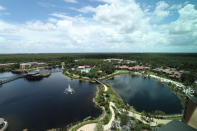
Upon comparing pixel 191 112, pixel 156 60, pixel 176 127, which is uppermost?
pixel 191 112

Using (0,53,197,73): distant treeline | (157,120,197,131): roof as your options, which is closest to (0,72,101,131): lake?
(157,120,197,131): roof

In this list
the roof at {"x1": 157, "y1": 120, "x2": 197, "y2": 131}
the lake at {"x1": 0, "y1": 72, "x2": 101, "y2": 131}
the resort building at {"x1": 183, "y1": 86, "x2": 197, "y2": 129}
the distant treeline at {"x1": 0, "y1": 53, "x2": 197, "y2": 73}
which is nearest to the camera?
the roof at {"x1": 157, "y1": 120, "x2": 197, "y2": 131}

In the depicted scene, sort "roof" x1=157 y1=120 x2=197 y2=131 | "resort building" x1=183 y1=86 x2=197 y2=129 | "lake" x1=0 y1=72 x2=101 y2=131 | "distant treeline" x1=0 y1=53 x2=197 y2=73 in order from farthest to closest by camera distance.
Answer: "distant treeline" x1=0 y1=53 x2=197 y2=73, "lake" x1=0 y1=72 x2=101 y2=131, "resort building" x1=183 y1=86 x2=197 y2=129, "roof" x1=157 y1=120 x2=197 y2=131

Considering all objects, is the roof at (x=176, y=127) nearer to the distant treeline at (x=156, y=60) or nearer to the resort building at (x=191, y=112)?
the resort building at (x=191, y=112)

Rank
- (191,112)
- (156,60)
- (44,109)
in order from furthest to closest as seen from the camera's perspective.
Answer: (156,60) < (44,109) < (191,112)

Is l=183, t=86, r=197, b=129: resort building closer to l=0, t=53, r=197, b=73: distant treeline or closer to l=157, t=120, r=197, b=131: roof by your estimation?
l=157, t=120, r=197, b=131: roof

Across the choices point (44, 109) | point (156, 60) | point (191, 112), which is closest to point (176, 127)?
point (191, 112)

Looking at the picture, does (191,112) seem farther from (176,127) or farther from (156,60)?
(156,60)

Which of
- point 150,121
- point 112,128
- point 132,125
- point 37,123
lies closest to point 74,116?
point 37,123

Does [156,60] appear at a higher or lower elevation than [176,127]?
higher

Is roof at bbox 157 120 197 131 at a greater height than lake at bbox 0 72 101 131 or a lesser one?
greater

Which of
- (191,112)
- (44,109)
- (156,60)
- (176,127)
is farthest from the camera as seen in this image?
(156,60)
